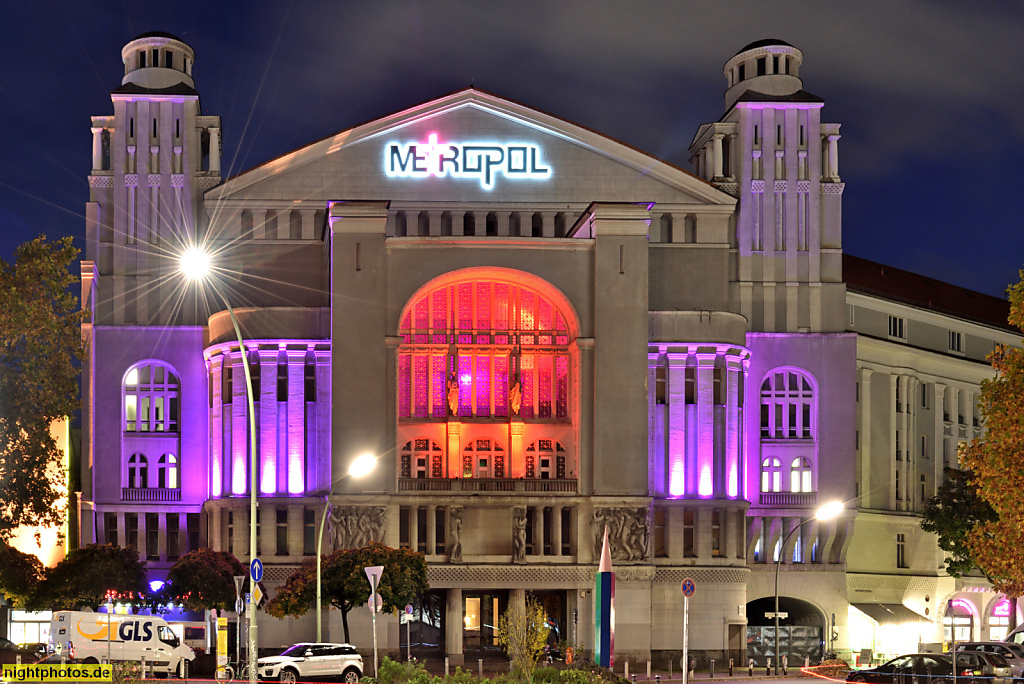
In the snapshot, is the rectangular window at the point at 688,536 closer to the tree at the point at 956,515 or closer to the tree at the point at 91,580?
the tree at the point at 956,515

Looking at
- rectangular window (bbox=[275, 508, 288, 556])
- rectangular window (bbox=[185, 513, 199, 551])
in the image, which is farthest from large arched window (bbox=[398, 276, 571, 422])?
rectangular window (bbox=[185, 513, 199, 551])

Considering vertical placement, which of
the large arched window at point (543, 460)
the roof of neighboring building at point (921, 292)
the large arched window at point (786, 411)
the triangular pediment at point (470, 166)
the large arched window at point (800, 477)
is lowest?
the large arched window at point (800, 477)

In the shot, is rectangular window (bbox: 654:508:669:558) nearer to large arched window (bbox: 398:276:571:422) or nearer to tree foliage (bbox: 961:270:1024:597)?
large arched window (bbox: 398:276:571:422)

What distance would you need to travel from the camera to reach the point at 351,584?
219 feet

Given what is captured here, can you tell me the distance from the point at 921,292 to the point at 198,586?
62.3 m

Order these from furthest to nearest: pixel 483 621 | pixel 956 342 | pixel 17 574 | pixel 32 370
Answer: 1. pixel 956 342
2. pixel 483 621
3. pixel 17 574
4. pixel 32 370

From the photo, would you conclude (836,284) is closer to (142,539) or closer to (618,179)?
(618,179)

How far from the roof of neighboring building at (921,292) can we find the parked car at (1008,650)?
128 ft

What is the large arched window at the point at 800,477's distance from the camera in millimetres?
87750

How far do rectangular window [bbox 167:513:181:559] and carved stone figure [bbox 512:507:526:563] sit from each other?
2030cm

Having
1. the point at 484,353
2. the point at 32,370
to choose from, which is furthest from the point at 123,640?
the point at 484,353

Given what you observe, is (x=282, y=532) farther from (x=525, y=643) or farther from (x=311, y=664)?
(x=525, y=643)

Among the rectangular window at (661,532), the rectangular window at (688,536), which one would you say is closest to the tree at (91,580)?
the rectangular window at (661,532)

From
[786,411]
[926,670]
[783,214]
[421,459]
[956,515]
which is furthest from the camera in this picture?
[783,214]
